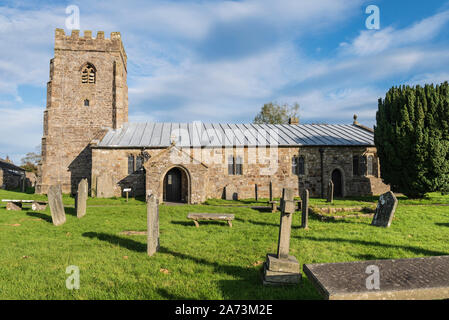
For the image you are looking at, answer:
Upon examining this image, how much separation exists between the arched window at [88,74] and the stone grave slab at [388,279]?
82.4ft

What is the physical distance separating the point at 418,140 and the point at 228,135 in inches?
519

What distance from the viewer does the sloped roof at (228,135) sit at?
19.9m

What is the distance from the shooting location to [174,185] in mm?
18766

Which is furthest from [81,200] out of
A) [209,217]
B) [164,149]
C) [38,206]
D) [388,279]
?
[388,279]

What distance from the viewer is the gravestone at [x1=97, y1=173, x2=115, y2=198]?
1848 centimetres

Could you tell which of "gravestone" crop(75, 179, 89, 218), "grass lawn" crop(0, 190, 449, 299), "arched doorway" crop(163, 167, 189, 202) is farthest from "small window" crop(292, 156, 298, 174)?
A: "gravestone" crop(75, 179, 89, 218)

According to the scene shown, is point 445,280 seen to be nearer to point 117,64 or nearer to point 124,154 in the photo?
point 124,154

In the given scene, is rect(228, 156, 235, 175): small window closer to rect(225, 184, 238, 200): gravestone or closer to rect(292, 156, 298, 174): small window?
rect(225, 184, 238, 200): gravestone

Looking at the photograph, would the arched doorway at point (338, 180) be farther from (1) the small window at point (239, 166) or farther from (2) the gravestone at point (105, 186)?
(2) the gravestone at point (105, 186)
